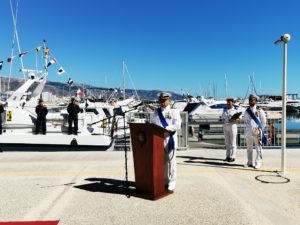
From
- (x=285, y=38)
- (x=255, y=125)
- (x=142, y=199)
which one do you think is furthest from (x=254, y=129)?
(x=142, y=199)

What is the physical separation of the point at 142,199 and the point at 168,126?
51.4 inches

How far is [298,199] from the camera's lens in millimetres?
5508

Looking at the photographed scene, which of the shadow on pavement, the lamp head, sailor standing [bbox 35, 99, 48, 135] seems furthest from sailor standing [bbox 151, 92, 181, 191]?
sailor standing [bbox 35, 99, 48, 135]

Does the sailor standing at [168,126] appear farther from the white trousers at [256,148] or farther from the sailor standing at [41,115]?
the sailor standing at [41,115]

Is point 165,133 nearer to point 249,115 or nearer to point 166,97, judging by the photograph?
point 166,97

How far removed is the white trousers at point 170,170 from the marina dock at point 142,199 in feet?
0.64

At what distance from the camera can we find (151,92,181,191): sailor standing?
5.94 m

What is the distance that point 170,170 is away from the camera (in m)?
6.03

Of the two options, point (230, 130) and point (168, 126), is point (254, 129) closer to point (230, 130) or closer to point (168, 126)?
point (230, 130)

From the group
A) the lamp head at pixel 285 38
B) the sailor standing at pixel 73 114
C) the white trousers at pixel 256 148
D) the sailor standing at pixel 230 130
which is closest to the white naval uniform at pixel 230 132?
the sailor standing at pixel 230 130

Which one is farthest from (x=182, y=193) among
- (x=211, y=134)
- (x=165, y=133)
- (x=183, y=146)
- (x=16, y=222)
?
(x=211, y=134)

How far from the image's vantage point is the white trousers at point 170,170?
19.6 ft

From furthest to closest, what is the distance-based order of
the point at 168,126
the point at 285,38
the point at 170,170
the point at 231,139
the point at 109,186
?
1. the point at 231,139
2. the point at 285,38
3. the point at 109,186
4. the point at 170,170
5. the point at 168,126

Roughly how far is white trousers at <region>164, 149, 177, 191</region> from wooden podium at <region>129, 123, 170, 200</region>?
0.83ft
